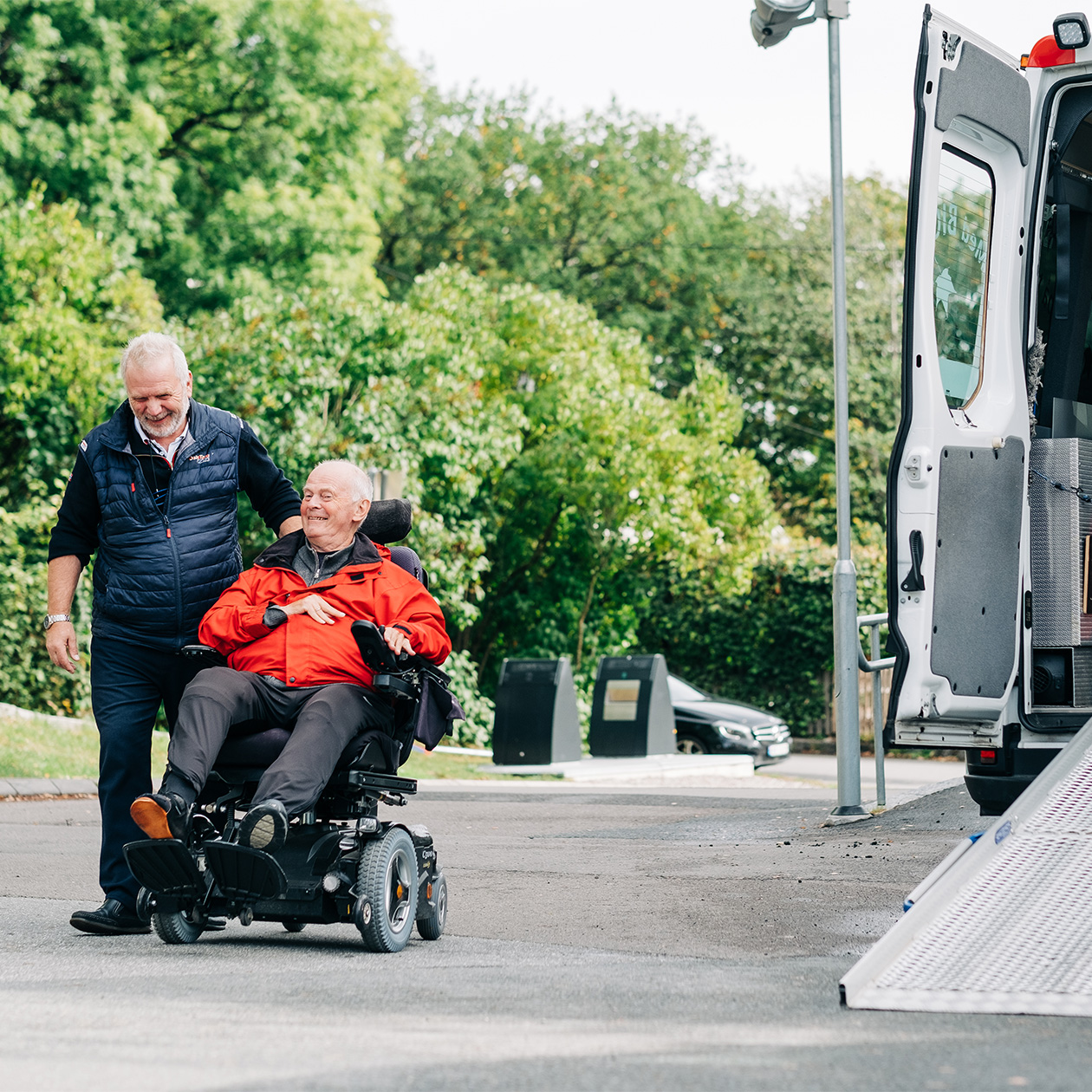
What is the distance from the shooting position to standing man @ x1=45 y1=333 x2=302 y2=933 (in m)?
5.80

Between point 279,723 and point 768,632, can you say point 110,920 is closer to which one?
point 279,723

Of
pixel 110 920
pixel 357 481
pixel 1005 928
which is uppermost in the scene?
pixel 357 481

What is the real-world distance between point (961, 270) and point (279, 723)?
3.14 metres

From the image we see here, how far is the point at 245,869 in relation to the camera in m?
4.94

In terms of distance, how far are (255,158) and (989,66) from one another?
22507mm

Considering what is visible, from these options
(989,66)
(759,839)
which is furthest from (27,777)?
(989,66)

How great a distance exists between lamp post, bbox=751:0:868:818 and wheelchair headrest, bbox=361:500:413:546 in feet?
15.0

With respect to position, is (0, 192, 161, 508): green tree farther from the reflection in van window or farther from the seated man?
the reflection in van window

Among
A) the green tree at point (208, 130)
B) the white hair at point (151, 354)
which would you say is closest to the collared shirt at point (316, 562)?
the white hair at point (151, 354)

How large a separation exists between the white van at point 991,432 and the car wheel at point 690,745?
14.9 meters

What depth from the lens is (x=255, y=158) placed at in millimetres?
27125

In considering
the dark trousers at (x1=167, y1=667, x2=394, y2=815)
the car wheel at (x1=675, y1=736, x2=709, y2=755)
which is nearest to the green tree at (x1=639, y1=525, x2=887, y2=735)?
the car wheel at (x1=675, y1=736, x2=709, y2=755)

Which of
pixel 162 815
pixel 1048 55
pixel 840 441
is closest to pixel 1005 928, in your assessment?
pixel 162 815

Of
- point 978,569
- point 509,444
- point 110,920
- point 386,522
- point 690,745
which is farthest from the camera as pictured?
point 690,745
